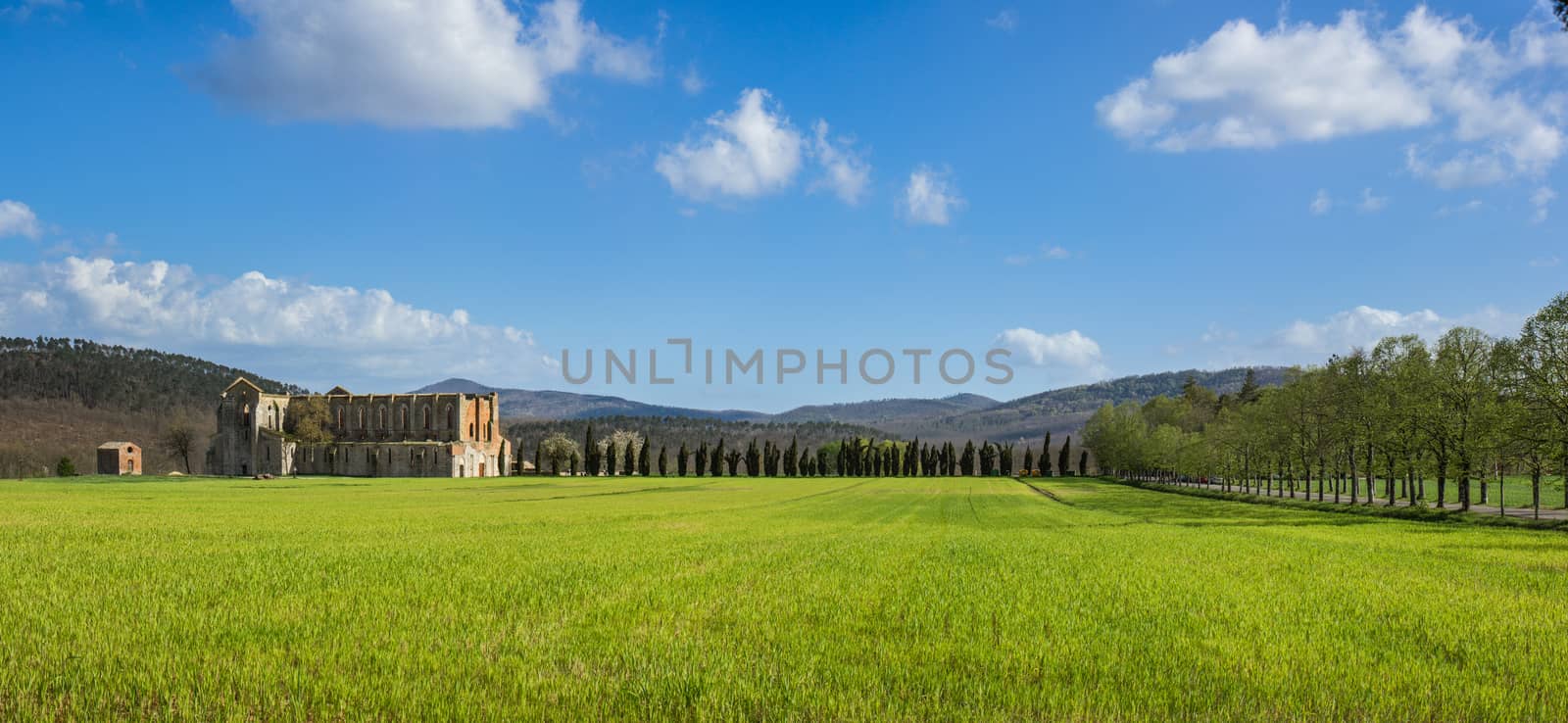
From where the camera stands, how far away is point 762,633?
11.1m

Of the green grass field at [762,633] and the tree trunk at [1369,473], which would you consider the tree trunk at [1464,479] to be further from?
the green grass field at [762,633]

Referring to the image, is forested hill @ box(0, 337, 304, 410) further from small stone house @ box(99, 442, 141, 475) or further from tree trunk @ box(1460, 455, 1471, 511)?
tree trunk @ box(1460, 455, 1471, 511)

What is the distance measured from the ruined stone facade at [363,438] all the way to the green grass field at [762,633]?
113693 millimetres

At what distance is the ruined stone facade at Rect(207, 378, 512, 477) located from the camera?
→ 13175cm

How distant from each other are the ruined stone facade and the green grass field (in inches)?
4476

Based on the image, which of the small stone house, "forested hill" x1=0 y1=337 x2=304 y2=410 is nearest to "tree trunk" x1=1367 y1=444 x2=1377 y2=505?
the small stone house

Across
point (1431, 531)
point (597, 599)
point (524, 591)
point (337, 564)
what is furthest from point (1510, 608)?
point (1431, 531)

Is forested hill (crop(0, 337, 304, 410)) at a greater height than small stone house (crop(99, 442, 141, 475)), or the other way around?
forested hill (crop(0, 337, 304, 410))

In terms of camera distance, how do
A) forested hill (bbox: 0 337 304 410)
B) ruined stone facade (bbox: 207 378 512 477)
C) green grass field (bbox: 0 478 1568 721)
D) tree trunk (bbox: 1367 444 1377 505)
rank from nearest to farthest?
green grass field (bbox: 0 478 1568 721)
tree trunk (bbox: 1367 444 1377 505)
ruined stone facade (bbox: 207 378 512 477)
forested hill (bbox: 0 337 304 410)

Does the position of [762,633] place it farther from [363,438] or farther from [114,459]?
[363,438]

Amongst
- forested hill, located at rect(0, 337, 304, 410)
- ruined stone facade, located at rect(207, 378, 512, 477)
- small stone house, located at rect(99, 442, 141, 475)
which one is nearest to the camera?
small stone house, located at rect(99, 442, 141, 475)

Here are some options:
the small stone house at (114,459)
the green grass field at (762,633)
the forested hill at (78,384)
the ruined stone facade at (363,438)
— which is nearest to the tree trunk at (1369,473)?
the green grass field at (762,633)

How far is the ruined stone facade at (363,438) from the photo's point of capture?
13175cm

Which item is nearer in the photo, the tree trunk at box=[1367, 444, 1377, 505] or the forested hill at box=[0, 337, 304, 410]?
the tree trunk at box=[1367, 444, 1377, 505]
